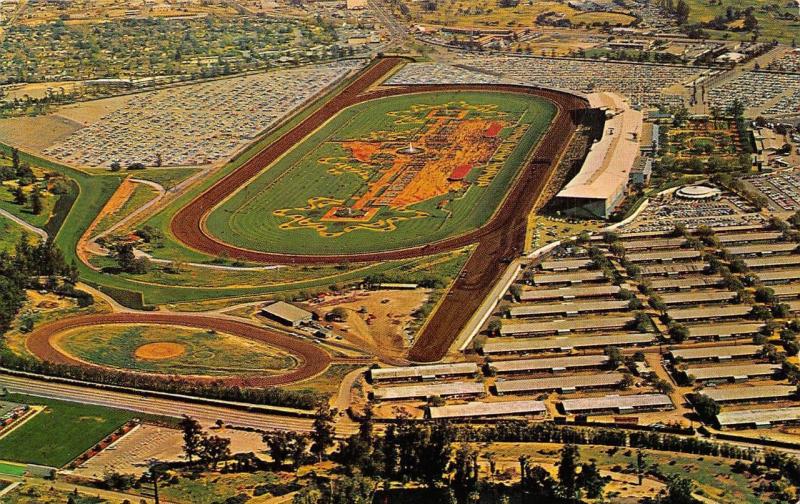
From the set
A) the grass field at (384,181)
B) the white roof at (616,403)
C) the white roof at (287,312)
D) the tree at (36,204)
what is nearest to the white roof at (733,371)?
the white roof at (616,403)

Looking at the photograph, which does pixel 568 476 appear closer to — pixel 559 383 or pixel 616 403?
pixel 616 403

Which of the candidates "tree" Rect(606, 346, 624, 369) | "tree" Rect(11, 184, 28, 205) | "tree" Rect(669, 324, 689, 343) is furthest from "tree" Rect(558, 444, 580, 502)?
"tree" Rect(11, 184, 28, 205)

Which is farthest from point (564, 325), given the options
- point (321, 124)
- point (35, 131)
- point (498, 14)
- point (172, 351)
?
point (498, 14)

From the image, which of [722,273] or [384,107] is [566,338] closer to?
[722,273]

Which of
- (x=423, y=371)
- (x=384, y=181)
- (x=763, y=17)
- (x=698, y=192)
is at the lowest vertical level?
(x=423, y=371)

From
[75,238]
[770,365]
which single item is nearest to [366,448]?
[770,365]

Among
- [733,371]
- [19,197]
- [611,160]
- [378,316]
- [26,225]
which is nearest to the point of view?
[733,371]
